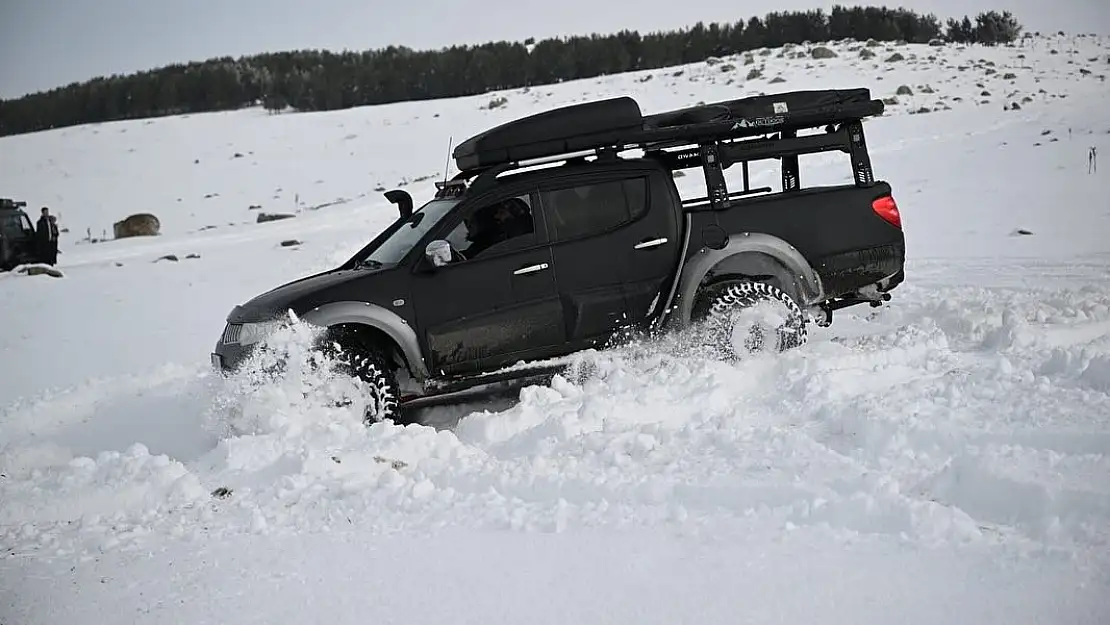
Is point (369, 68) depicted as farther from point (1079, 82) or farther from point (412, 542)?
point (412, 542)

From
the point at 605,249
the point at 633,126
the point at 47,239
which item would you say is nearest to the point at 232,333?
the point at 605,249

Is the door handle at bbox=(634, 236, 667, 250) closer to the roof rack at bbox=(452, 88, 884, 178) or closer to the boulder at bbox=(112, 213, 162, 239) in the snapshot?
the roof rack at bbox=(452, 88, 884, 178)

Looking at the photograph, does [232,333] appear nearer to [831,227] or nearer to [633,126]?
[633,126]

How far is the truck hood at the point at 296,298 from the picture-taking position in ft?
18.6

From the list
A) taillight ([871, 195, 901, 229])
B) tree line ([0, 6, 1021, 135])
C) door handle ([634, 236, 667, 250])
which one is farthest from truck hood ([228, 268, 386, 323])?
tree line ([0, 6, 1021, 135])

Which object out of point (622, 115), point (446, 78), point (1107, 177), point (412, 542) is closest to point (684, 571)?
point (412, 542)

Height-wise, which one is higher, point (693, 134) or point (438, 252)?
point (693, 134)

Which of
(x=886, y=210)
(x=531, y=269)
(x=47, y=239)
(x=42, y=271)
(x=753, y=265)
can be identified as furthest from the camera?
(x=47, y=239)

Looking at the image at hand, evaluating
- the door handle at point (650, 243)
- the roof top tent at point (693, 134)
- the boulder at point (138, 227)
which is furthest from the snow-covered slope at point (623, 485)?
the boulder at point (138, 227)

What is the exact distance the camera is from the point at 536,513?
4.05 m

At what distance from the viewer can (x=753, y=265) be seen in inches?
261

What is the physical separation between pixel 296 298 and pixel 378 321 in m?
0.59

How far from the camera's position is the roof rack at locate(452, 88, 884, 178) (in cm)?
633

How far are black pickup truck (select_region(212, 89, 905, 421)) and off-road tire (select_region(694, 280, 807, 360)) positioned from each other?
1 cm
